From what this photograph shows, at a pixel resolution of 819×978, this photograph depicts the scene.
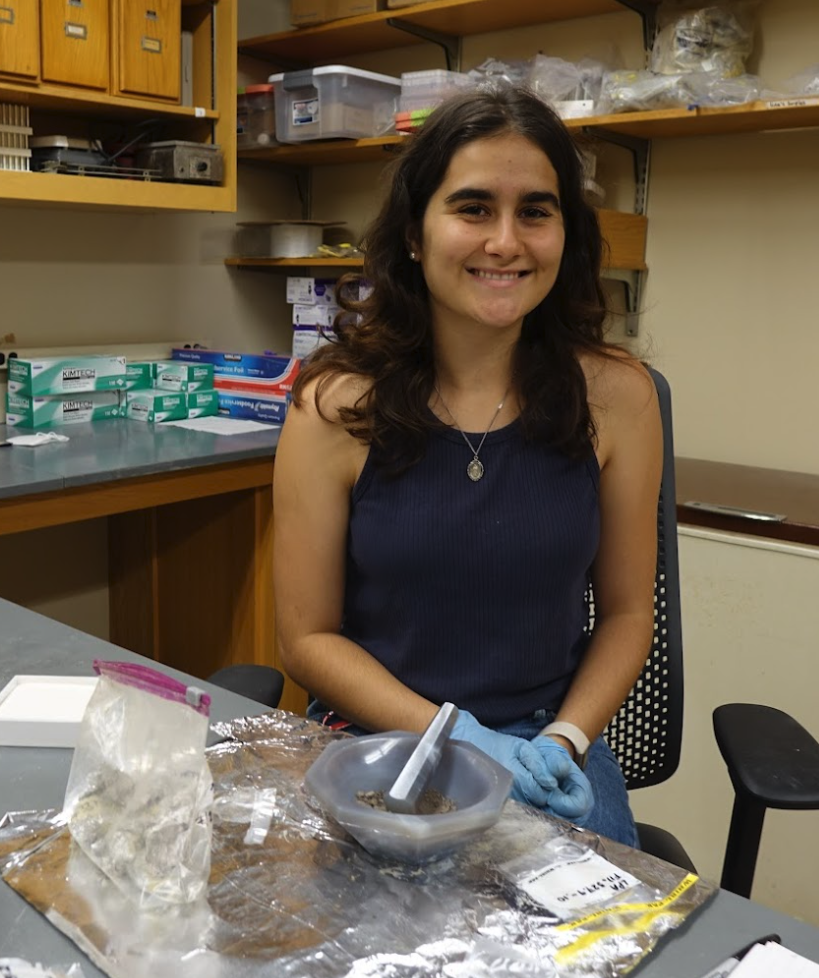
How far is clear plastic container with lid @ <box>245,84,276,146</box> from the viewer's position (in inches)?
117

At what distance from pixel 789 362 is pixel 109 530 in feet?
6.37

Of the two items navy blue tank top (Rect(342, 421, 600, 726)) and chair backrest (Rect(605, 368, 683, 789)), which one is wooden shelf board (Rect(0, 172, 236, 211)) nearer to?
navy blue tank top (Rect(342, 421, 600, 726))

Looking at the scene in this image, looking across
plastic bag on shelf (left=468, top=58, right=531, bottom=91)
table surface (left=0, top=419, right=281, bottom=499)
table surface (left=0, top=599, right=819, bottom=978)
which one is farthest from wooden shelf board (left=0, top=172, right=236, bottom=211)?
table surface (left=0, top=599, right=819, bottom=978)

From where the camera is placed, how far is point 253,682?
118cm

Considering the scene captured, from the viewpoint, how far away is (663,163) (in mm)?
2605

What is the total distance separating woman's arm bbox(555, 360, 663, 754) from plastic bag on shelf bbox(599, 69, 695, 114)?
1167mm

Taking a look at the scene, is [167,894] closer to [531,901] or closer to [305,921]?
[305,921]

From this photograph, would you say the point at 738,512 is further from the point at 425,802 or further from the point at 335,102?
the point at 335,102

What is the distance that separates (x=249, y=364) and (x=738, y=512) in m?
1.46

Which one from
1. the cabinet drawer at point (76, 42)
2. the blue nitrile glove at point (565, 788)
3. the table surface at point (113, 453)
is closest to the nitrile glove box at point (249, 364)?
the table surface at point (113, 453)

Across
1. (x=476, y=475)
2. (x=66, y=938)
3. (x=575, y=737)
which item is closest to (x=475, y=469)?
(x=476, y=475)

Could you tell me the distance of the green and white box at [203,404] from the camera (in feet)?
9.34

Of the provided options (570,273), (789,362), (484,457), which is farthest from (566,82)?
(484,457)

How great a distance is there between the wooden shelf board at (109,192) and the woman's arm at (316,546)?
136 centimetres
